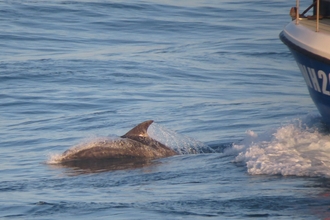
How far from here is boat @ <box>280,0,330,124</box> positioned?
9.10 m

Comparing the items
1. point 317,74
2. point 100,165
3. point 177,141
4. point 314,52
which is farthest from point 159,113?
point 314,52

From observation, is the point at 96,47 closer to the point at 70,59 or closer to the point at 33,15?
the point at 70,59

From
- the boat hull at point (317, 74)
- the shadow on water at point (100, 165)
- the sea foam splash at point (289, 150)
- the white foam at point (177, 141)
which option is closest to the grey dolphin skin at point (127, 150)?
the shadow on water at point (100, 165)

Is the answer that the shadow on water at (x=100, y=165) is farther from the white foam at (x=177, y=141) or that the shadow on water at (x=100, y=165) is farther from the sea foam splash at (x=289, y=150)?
the sea foam splash at (x=289, y=150)

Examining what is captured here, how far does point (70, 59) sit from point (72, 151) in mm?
10892

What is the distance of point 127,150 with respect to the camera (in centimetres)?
1101

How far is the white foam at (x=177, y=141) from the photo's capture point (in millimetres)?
11281

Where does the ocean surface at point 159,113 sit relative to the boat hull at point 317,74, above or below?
below

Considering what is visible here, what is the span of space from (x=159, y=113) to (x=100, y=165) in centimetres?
433

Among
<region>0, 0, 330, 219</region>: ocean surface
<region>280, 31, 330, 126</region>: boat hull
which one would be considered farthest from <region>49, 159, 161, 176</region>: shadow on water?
<region>280, 31, 330, 126</region>: boat hull

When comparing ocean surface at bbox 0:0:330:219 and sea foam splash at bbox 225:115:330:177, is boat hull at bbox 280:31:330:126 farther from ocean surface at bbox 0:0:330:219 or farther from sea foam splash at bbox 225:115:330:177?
ocean surface at bbox 0:0:330:219

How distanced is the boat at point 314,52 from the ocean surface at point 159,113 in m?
0.69

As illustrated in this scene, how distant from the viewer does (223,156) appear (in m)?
10.4

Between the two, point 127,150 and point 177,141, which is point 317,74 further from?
point 177,141
